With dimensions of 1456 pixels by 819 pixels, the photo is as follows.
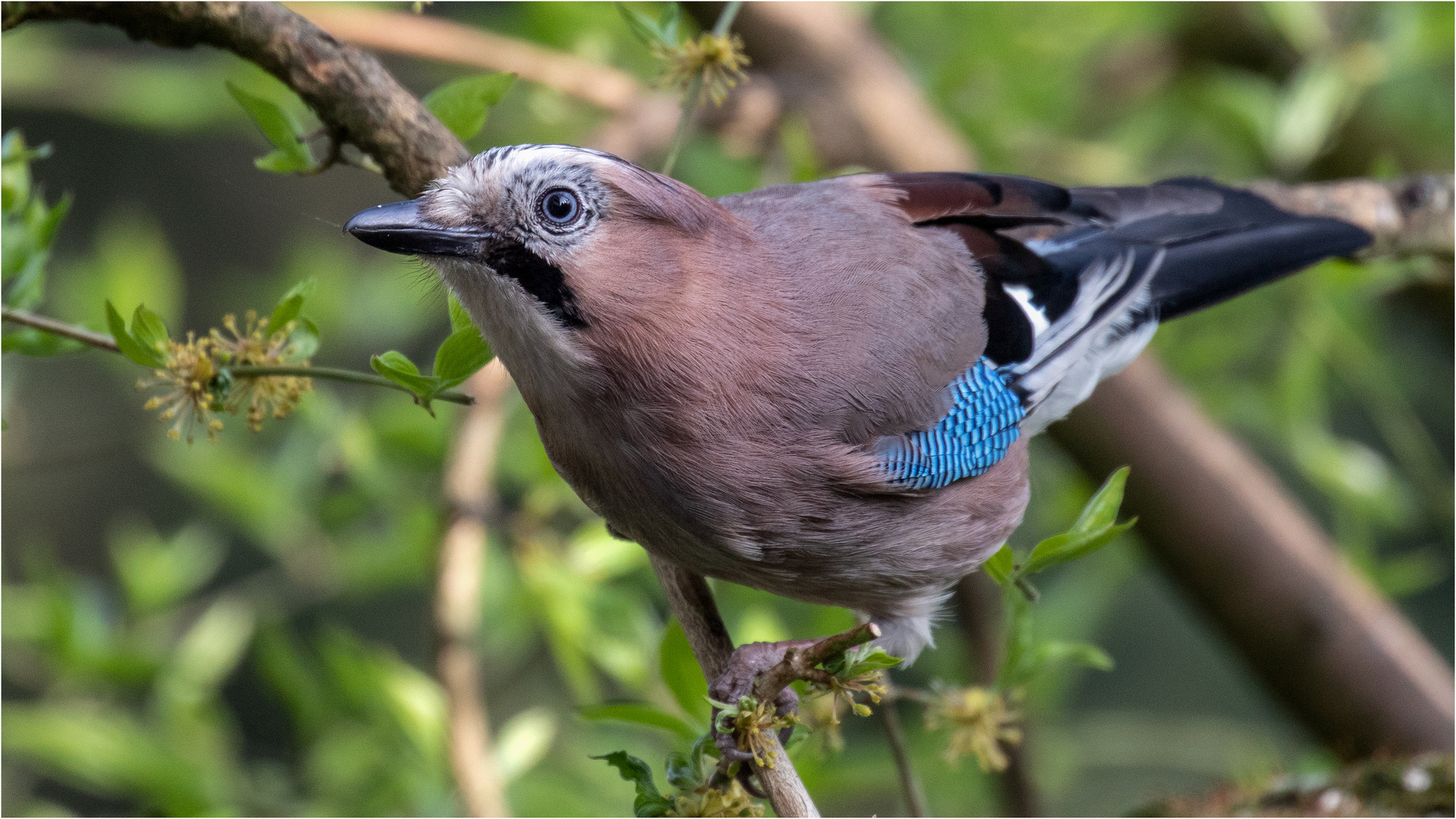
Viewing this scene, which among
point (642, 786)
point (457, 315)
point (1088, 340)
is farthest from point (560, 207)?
point (1088, 340)

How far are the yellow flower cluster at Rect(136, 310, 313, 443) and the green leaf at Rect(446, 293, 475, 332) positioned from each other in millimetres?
181

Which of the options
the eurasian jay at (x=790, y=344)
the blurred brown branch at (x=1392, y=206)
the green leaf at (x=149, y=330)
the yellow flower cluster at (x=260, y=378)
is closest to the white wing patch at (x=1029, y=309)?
the eurasian jay at (x=790, y=344)

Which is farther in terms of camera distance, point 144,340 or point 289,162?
point 289,162

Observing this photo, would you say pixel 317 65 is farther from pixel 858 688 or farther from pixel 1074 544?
pixel 1074 544

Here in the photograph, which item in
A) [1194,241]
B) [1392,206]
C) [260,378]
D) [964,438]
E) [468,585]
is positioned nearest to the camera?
[260,378]

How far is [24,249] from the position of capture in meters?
1.48

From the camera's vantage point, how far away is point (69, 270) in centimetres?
336

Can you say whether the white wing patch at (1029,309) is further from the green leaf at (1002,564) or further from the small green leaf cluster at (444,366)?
the small green leaf cluster at (444,366)

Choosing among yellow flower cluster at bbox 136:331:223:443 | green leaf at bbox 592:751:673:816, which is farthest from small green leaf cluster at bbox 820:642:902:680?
yellow flower cluster at bbox 136:331:223:443

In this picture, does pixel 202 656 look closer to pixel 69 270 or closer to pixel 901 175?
pixel 69 270

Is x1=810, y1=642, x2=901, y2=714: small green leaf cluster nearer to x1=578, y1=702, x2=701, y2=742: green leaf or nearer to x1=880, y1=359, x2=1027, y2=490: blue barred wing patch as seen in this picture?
x1=578, y1=702, x2=701, y2=742: green leaf

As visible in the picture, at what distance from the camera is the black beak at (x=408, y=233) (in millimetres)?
1398

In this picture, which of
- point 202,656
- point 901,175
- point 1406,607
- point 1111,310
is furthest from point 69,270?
point 1406,607

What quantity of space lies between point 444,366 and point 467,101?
16.1 inches
